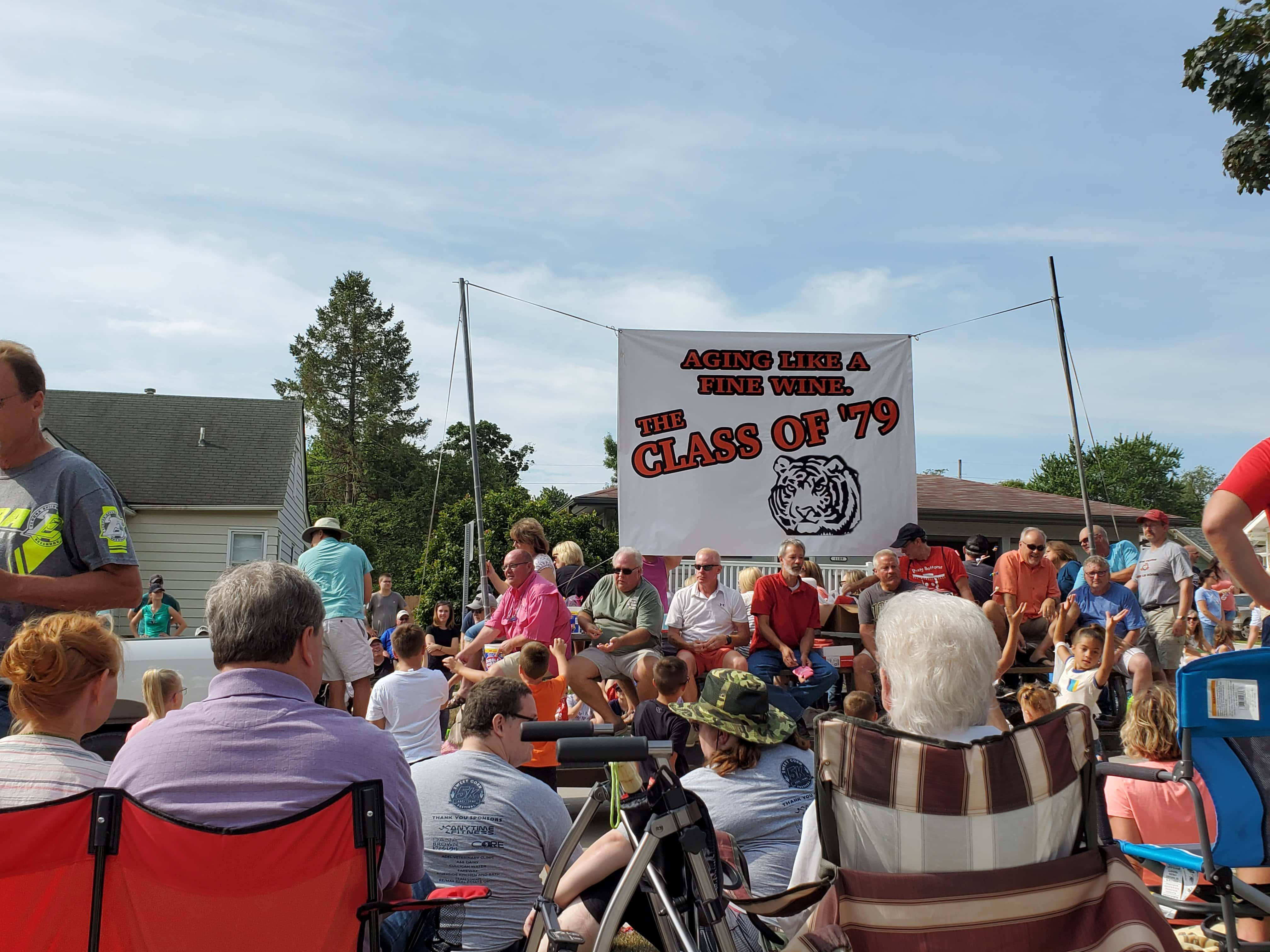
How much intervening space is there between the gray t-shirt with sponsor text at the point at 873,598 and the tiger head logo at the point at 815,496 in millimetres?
1167

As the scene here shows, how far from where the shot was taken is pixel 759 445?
1030 cm

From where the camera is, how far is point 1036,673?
9453 mm

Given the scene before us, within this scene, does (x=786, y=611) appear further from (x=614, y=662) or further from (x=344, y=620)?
(x=344, y=620)

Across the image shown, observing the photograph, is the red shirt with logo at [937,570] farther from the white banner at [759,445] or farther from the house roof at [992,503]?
the house roof at [992,503]

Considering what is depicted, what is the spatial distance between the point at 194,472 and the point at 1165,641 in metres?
22.6

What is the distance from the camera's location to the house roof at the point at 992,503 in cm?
2097

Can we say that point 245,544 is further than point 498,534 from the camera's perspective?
No

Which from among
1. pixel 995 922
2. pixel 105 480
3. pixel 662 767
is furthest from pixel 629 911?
pixel 105 480

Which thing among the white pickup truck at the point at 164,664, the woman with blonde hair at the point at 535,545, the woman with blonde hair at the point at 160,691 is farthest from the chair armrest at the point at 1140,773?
the white pickup truck at the point at 164,664

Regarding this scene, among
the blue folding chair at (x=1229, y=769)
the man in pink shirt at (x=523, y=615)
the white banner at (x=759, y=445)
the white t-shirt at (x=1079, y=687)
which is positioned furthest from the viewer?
the white banner at (x=759, y=445)

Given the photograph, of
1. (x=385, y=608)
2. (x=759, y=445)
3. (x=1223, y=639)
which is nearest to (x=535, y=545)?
(x=759, y=445)

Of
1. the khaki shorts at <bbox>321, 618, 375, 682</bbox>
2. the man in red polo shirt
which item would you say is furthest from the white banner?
the khaki shorts at <bbox>321, 618, 375, 682</bbox>

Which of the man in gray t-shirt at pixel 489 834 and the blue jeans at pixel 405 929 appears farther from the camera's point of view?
the man in gray t-shirt at pixel 489 834

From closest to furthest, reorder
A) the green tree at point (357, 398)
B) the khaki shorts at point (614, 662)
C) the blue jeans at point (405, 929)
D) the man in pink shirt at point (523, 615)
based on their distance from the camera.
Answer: the blue jeans at point (405, 929) < the man in pink shirt at point (523, 615) < the khaki shorts at point (614, 662) < the green tree at point (357, 398)
